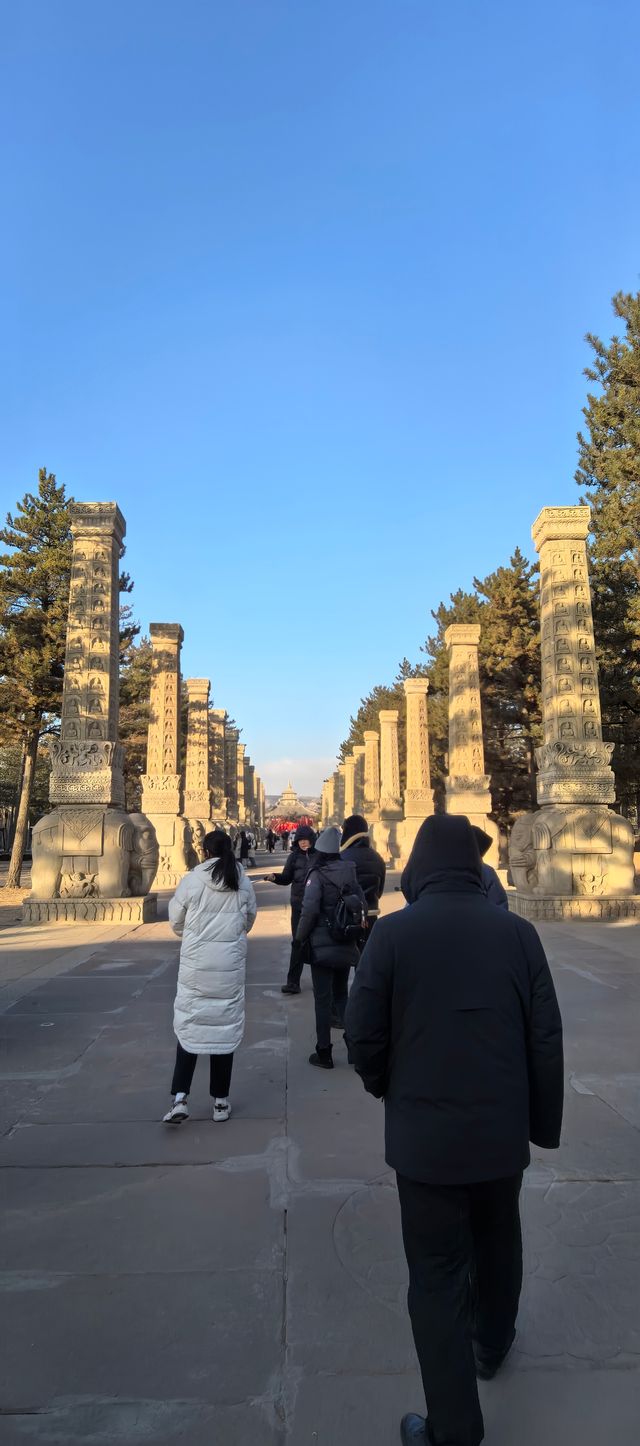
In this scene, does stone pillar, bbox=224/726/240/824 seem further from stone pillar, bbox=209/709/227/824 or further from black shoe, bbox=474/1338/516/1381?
black shoe, bbox=474/1338/516/1381

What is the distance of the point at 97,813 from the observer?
11.9 meters

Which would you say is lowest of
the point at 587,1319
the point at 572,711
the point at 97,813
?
the point at 587,1319

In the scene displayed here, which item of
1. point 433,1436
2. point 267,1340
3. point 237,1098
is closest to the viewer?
point 433,1436

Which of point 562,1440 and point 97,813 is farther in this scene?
point 97,813

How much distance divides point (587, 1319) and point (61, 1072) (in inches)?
135

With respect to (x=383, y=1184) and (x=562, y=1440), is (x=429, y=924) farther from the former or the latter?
(x=383, y=1184)

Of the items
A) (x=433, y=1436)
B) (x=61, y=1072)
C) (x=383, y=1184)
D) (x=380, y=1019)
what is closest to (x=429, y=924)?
(x=380, y=1019)

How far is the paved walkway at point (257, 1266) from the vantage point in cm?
217

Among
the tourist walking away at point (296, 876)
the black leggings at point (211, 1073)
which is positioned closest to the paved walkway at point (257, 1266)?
the black leggings at point (211, 1073)

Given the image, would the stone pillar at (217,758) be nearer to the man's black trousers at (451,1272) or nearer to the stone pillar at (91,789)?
the stone pillar at (91,789)

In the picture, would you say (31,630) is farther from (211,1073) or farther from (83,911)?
(211,1073)

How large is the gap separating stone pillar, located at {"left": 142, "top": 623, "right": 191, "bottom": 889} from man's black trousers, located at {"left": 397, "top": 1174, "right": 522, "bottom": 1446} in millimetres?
17319

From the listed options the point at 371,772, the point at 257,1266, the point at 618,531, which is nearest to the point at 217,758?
the point at 371,772

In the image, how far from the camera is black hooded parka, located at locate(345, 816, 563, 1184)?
2.03m
